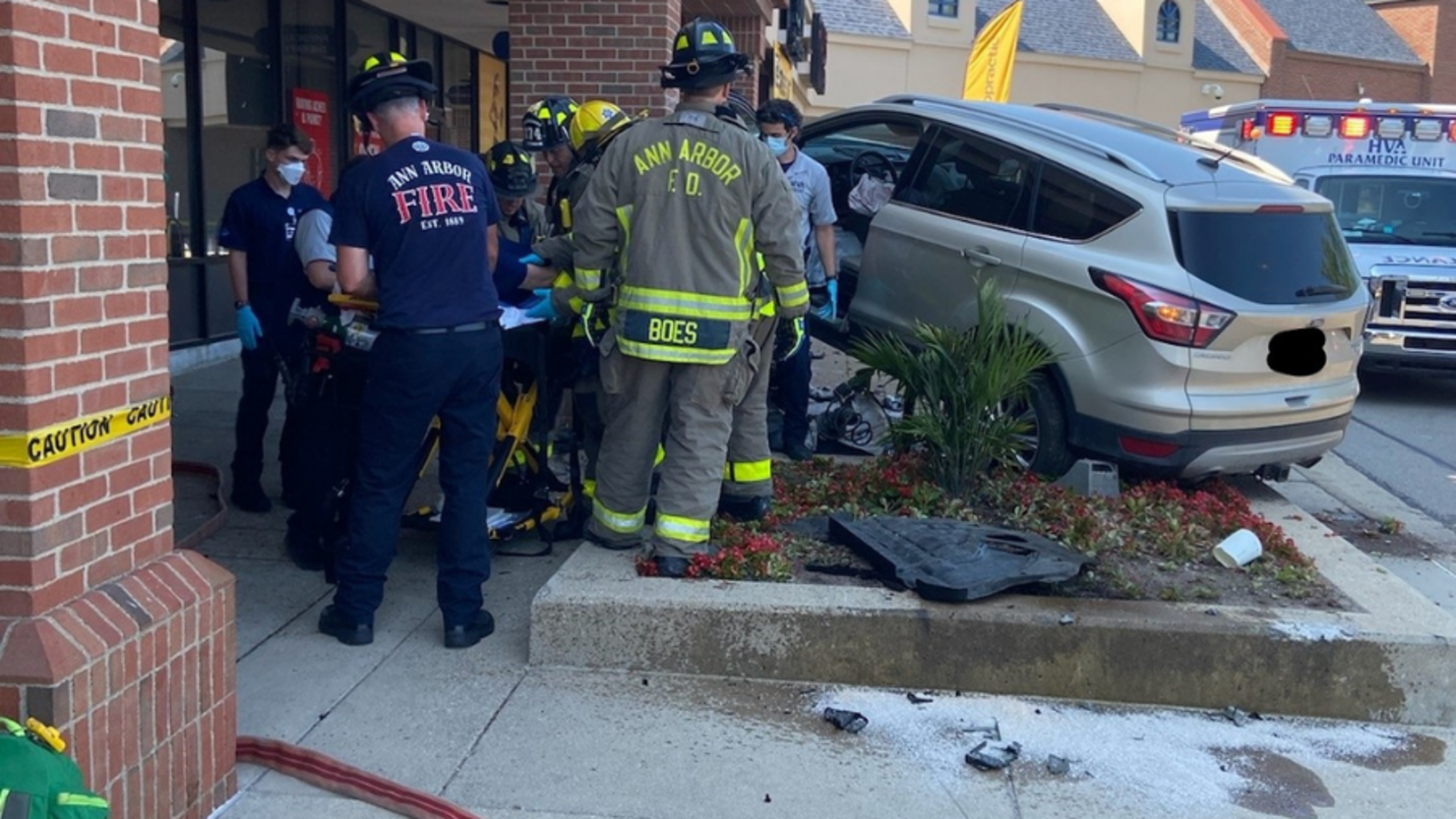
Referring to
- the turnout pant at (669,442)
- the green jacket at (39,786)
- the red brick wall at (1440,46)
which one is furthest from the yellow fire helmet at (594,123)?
the red brick wall at (1440,46)

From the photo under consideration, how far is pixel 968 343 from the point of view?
6.07 metres

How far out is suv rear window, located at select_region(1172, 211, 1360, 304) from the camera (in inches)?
246

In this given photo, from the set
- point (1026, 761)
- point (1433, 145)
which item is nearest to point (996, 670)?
point (1026, 761)

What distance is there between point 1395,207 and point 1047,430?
8.09 metres

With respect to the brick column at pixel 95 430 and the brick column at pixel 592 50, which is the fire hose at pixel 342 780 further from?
the brick column at pixel 592 50

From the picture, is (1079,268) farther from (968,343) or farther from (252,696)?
(252,696)

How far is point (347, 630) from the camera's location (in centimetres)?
488

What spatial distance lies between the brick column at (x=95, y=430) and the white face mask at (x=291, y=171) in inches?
119

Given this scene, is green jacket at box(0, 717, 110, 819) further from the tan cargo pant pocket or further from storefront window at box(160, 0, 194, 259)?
storefront window at box(160, 0, 194, 259)

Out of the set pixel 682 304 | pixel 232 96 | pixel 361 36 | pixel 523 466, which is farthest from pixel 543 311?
pixel 361 36

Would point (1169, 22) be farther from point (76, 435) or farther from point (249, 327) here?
point (76, 435)

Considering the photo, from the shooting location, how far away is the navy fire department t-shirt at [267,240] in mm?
6320

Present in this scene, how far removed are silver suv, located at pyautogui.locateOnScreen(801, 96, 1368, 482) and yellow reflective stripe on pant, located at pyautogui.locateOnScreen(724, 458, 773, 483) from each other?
163 centimetres

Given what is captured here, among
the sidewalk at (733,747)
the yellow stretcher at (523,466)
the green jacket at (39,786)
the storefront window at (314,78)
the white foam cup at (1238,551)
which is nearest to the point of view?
the green jacket at (39,786)
